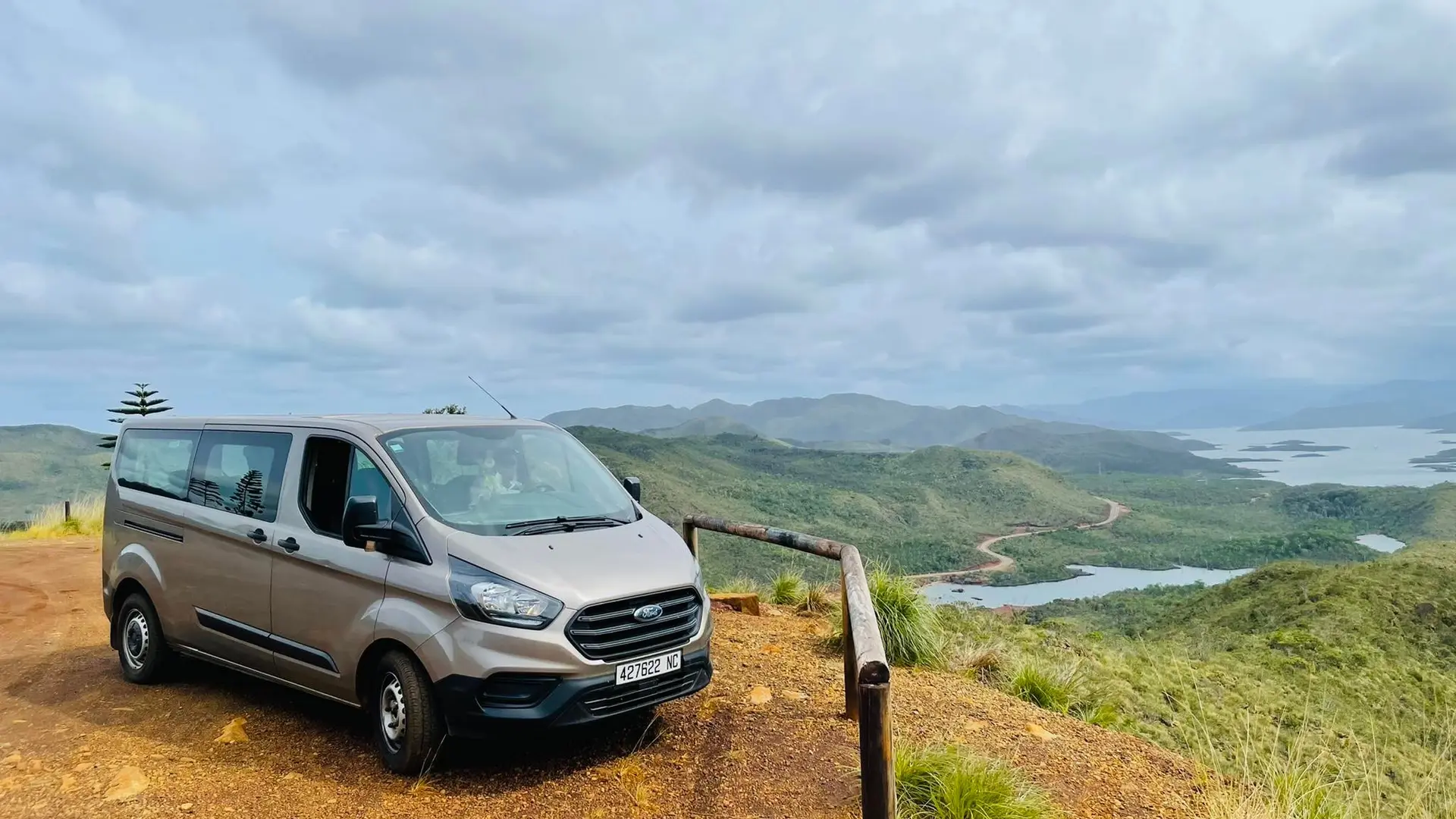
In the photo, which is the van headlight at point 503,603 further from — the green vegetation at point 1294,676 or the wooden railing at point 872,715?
the green vegetation at point 1294,676

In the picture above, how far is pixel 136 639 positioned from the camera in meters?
7.41

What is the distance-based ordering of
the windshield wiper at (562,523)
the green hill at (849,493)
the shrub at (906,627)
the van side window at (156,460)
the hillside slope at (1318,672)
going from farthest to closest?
the green hill at (849,493)
the hillside slope at (1318,672)
the shrub at (906,627)
the van side window at (156,460)
the windshield wiper at (562,523)

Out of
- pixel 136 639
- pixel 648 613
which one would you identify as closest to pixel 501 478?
pixel 648 613

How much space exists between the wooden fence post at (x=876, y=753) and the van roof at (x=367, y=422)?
379cm

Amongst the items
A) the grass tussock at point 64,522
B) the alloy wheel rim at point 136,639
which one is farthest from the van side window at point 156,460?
the grass tussock at point 64,522

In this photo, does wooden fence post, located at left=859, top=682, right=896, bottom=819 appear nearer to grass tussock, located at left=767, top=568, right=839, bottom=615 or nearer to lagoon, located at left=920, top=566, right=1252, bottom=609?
grass tussock, located at left=767, top=568, right=839, bottom=615

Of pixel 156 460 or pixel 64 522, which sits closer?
pixel 156 460

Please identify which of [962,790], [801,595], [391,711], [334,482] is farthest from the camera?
[801,595]

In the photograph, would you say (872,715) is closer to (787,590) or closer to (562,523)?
(562,523)

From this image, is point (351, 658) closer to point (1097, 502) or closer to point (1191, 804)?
point (1191, 804)

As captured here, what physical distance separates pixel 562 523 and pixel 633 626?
2.92 feet

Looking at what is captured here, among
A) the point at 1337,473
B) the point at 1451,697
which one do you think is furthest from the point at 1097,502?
the point at 1451,697

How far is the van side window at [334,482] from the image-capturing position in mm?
5797

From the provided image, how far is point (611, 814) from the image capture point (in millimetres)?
4875
